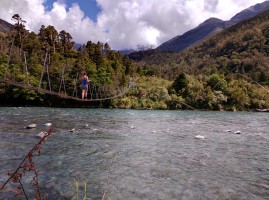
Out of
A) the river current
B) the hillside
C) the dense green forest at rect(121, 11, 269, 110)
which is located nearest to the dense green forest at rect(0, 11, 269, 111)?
the dense green forest at rect(121, 11, 269, 110)

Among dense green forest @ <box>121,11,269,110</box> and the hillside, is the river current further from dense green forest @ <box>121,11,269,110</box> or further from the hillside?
the hillside

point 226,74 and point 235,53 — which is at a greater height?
point 235,53

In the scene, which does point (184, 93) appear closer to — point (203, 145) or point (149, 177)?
point (203, 145)

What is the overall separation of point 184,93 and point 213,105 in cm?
796

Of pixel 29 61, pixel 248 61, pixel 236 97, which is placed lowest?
pixel 236 97

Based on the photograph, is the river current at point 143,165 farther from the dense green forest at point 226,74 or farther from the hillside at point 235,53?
the hillside at point 235,53

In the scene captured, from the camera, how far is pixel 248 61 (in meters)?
118

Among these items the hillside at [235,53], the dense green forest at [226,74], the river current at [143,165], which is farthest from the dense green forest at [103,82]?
the hillside at [235,53]

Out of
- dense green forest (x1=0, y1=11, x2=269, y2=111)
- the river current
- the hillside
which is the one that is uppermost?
the hillside

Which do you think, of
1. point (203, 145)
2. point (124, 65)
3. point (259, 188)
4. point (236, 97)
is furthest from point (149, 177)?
point (124, 65)

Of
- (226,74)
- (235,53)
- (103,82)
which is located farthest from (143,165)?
(235,53)

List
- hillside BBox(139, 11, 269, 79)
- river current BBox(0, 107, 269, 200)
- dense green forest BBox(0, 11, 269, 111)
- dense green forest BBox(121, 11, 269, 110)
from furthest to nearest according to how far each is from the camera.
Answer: hillside BBox(139, 11, 269, 79)
dense green forest BBox(121, 11, 269, 110)
dense green forest BBox(0, 11, 269, 111)
river current BBox(0, 107, 269, 200)

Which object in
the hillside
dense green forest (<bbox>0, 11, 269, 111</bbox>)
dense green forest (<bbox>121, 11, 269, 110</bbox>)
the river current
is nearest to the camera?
the river current

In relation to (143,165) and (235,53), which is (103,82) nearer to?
(143,165)
